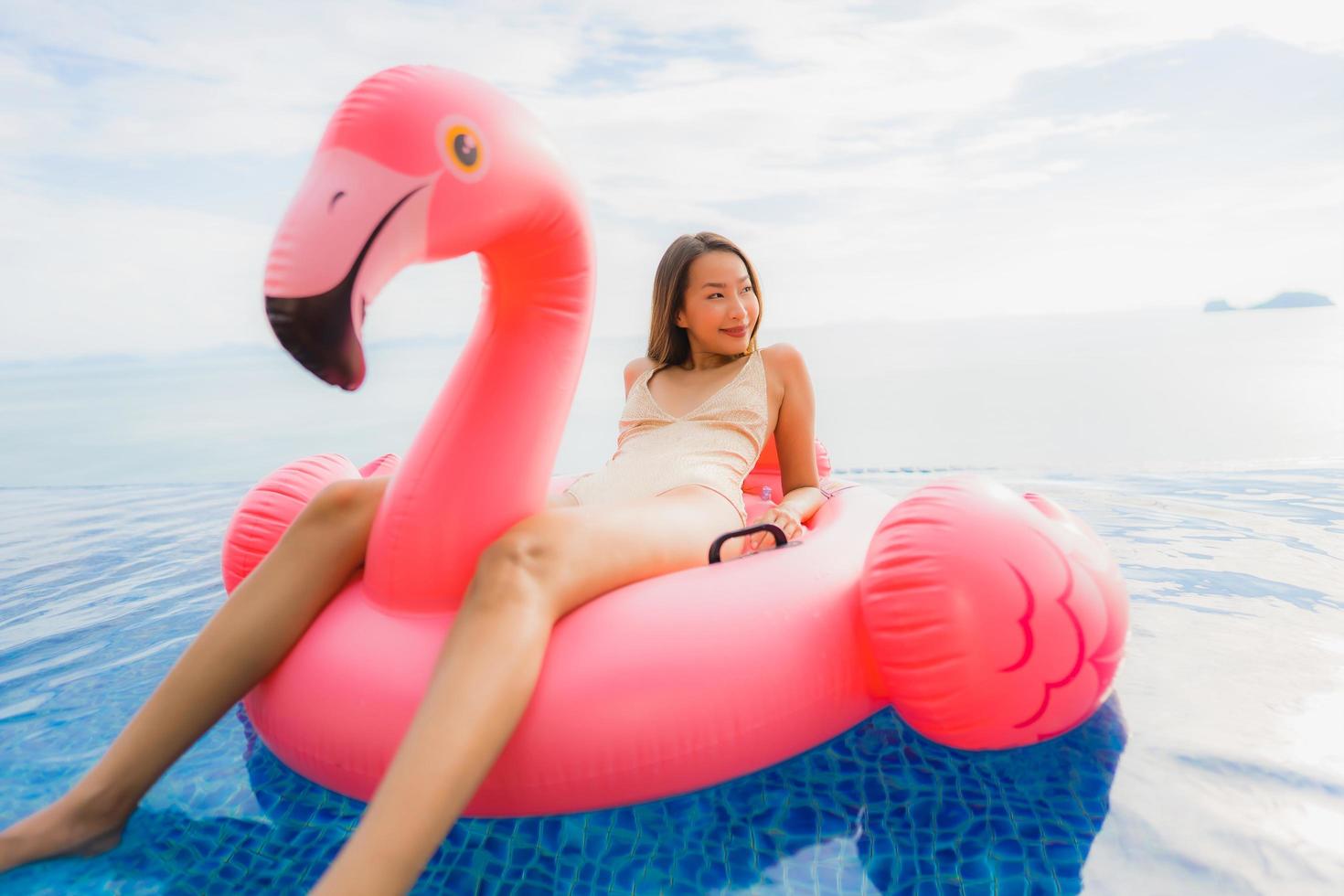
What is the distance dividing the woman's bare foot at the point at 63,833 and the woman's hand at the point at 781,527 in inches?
37.8

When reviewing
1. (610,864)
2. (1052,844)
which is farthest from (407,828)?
(1052,844)

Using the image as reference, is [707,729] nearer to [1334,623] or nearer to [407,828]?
[407,828]

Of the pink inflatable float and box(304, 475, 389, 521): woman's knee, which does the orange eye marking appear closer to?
the pink inflatable float

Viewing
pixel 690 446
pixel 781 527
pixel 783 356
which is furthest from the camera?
pixel 783 356

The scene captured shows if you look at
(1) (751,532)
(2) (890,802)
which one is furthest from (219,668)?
(2) (890,802)

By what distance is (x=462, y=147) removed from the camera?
105cm

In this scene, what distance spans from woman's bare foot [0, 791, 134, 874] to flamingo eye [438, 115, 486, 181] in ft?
3.02

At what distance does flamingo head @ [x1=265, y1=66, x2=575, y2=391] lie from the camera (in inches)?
38.2

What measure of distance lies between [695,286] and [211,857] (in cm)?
126

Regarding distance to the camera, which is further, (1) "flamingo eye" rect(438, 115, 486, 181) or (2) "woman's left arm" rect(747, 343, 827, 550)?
(2) "woman's left arm" rect(747, 343, 827, 550)

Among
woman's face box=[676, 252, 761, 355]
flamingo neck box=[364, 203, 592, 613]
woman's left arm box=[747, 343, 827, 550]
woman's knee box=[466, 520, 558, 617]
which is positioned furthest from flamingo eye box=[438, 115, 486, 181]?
woman's left arm box=[747, 343, 827, 550]

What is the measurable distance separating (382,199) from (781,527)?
0.83 metres

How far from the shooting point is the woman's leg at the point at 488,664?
923mm

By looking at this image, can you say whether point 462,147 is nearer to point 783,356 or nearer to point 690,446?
point 690,446
